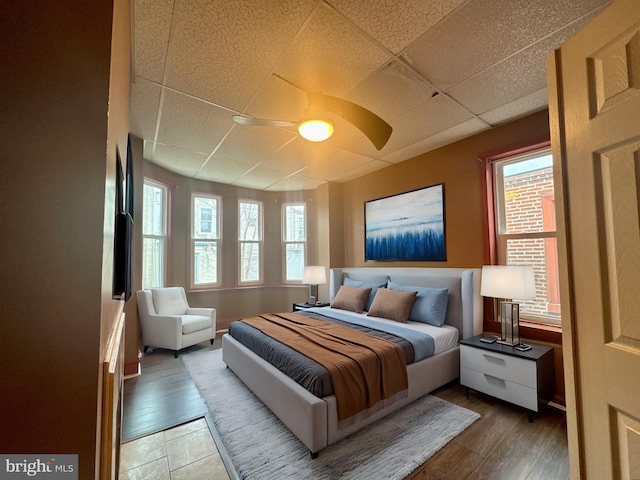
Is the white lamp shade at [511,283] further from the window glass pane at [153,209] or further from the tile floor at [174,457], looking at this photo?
the window glass pane at [153,209]

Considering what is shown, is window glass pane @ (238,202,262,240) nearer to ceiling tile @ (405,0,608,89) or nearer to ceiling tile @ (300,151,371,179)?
ceiling tile @ (300,151,371,179)

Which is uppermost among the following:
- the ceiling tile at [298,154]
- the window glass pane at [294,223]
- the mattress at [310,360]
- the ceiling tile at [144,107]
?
the ceiling tile at [144,107]

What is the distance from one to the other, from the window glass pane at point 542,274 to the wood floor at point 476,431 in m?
0.85

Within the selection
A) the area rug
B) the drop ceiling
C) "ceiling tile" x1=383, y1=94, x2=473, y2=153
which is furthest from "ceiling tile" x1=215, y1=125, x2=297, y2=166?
the area rug

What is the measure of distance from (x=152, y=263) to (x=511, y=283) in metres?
4.79

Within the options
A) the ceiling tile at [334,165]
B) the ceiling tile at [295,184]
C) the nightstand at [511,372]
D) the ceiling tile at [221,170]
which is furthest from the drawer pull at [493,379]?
the ceiling tile at [221,170]

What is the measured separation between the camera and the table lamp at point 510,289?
238 cm

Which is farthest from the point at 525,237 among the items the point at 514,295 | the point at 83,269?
the point at 83,269

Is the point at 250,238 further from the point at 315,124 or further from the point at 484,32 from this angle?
the point at 484,32

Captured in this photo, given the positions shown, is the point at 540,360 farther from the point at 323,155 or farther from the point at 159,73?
the point at 159,73

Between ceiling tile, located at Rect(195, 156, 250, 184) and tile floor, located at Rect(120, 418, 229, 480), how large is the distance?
322cm

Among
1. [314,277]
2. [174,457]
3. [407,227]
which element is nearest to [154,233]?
[314,277]

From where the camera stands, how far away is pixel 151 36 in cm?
175

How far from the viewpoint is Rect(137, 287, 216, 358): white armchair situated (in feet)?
12.1
